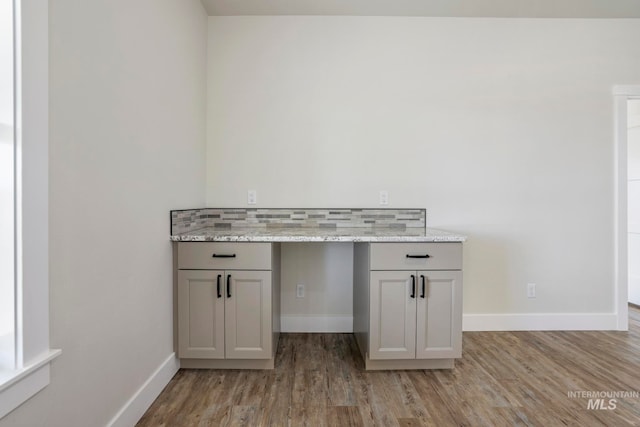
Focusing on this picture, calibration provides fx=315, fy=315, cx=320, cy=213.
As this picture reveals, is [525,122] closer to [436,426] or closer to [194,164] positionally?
[436,426]

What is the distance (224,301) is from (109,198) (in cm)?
94

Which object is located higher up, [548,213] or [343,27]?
[343,27]

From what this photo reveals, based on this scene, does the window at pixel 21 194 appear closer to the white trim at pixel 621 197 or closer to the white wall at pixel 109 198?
the white wall at pixel 109 198

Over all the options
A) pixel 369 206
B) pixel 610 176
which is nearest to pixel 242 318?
pixel 369 206

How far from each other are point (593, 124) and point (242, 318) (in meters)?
3.23

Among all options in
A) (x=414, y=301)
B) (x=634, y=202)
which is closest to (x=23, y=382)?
(x=414, y=301)

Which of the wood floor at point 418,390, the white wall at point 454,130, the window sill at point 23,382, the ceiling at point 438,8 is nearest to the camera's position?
the window sill at point 23,382

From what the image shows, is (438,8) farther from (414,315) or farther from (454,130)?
(414,315)

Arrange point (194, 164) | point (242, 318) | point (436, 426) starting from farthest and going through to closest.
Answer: point (194, 164) < point (242, 318) < point (436, 426)

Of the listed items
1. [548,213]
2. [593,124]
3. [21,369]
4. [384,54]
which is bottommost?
[21,369]

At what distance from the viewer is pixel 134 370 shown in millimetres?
1572

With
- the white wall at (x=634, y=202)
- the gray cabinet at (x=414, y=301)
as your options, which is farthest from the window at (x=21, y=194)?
the white wall at (x=634, y=202)

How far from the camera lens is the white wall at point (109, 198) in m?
1.09

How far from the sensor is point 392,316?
202 cm
